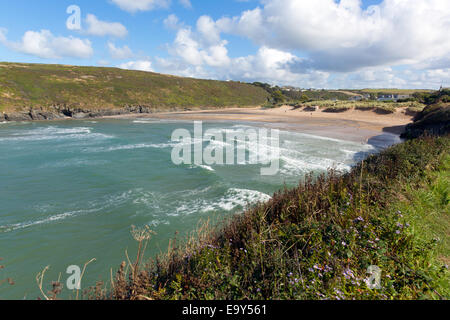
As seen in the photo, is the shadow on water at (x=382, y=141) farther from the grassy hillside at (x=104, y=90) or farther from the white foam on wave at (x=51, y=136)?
the grassy hillside at (x=104, y=90)

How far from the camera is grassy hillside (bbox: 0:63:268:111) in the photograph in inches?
2126

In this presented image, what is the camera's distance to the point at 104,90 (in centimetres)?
6700

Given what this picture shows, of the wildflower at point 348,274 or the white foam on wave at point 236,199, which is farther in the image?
the white foam on wave at point 236,199

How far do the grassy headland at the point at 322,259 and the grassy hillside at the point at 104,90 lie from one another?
60.7 metres

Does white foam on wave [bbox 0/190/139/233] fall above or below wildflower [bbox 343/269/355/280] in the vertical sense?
below

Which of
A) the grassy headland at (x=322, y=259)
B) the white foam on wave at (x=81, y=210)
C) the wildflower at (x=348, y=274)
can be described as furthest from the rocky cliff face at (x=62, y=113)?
the wildflower at (x=348, y=274)

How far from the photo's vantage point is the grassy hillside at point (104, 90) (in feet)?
177

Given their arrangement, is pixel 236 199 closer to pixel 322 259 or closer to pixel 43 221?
pixel 322 259

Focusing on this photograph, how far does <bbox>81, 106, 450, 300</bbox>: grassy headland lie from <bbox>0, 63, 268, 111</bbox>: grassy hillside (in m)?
60.7

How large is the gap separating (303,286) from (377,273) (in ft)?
3.18

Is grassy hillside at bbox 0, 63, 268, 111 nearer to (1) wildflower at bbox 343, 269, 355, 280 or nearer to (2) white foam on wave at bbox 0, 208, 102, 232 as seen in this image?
(2) white foam on wave at bbox 0, 208, 102, 232

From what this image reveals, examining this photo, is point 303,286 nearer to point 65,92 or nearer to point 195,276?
point 195,276

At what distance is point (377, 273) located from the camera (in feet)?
9.24

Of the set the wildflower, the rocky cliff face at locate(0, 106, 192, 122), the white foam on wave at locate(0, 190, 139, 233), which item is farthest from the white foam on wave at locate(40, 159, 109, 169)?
the rocky cliff face at locate(0, 106, 192, 122)
